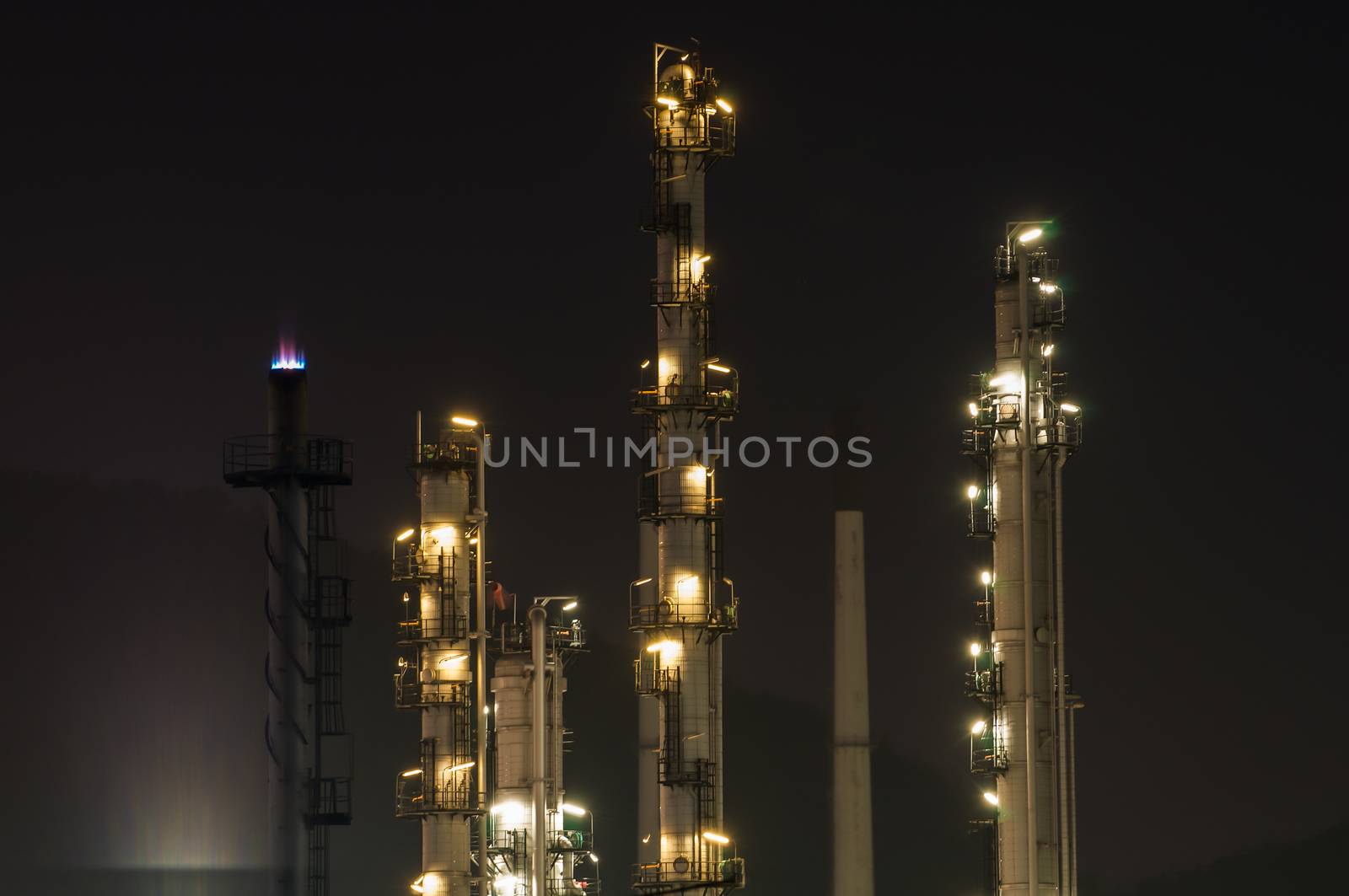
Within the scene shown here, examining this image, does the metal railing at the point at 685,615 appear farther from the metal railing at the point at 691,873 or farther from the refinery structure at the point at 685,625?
the metal railing at the point at 691,873

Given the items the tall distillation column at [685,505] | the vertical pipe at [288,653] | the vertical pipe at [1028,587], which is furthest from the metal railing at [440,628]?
the vertical pipe at [1028,587]

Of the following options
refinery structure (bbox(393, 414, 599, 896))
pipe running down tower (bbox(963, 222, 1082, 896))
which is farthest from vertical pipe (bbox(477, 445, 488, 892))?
pipe running down tower (bbox(963, 222, 1082, 896))

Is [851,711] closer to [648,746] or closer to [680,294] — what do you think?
[648,746]

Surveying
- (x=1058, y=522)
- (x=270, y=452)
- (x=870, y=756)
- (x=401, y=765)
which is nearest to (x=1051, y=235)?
(x=1058, y=522)

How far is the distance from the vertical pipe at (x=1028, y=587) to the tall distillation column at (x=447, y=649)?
669 inches

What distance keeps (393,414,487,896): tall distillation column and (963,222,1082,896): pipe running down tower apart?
15.9 meters

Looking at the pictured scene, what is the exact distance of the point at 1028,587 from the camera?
57375 mm

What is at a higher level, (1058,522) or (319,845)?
(1058,522)

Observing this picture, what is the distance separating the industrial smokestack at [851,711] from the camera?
87062 millimetres

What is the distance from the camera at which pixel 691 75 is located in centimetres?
5988

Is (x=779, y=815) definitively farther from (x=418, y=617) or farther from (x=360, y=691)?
(x=418, y=617)

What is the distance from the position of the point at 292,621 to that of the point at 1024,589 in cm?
2614

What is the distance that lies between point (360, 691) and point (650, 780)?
71.6 feet

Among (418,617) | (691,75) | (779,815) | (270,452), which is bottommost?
(779,815)
